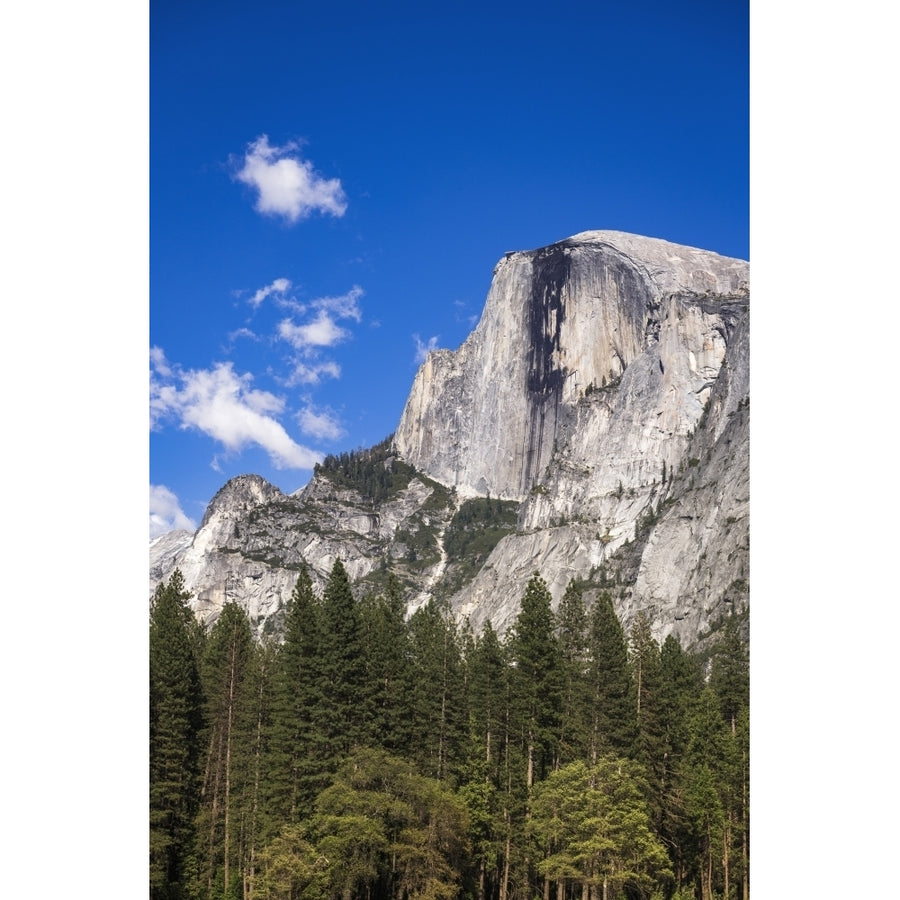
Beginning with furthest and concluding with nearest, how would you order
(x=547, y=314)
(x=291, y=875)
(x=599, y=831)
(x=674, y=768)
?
(x=547, y=314), (x=674, y=768), (x=291, y=875), (x=599, y=831)

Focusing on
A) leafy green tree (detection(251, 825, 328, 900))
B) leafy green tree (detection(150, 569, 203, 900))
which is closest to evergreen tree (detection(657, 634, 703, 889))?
leafy green tree (detection(251, 825, 328, 900))

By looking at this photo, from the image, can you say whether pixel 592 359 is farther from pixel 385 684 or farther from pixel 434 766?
pixel 434 766

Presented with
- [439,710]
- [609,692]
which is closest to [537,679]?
[609,692]

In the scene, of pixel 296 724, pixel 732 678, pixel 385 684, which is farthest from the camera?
pixel 732 678

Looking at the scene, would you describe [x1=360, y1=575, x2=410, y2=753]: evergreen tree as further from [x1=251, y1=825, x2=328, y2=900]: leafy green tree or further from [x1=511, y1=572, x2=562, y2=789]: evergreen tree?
[x1=251, y1=825, x2=328, y2=900]: leafy green tree
